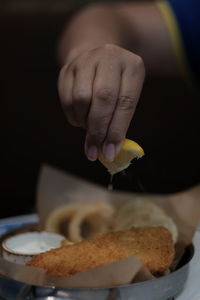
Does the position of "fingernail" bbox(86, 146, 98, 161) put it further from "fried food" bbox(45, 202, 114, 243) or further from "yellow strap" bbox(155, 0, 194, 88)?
"yellow strap" bbox(155, 0, 194, 88)

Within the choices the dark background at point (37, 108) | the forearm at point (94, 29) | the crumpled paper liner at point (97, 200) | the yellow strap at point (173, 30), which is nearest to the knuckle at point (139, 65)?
the crumpled paper liner at point (97, 200)

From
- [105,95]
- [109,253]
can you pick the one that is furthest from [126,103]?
[109,253]

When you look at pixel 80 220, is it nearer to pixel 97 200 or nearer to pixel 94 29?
pixel 97 200

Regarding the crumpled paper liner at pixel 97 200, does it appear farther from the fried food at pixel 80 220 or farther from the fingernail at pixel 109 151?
the fingernail at pixel 109 151

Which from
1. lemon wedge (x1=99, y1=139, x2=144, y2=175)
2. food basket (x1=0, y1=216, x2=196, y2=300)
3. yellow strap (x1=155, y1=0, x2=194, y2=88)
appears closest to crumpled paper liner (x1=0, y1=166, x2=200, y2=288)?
food basket (x1=0, y1=216, x2=196, y2=300)

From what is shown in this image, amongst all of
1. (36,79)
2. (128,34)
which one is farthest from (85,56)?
(36,79)

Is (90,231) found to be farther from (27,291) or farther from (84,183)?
(27,291)

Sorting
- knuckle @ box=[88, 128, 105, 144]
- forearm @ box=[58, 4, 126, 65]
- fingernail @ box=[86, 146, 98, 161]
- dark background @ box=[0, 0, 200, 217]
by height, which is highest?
forearm @ box=[58, 4, 126, 65]
